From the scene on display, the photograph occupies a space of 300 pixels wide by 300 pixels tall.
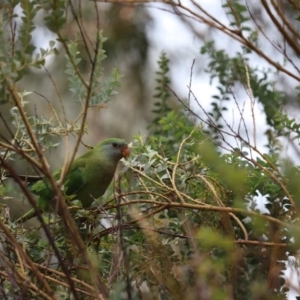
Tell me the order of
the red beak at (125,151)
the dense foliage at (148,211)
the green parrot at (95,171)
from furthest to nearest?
the green parrot at (95,171)
the red beak at (125,151)
the dense foliage at (148,211)

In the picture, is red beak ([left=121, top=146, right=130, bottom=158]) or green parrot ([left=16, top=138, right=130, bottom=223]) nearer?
red beak ([left=121, top=146, right=130, bottom=158])

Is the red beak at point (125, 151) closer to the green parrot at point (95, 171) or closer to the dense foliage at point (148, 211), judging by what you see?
the green parrot at point (95, 171)

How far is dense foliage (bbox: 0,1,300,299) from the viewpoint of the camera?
1.59 metres

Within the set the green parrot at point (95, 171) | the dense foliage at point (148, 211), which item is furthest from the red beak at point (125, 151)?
the dense foliage at point (148, 211)

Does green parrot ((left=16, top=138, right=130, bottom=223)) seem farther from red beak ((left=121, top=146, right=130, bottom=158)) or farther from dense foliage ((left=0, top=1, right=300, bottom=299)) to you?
dense foliage ((left=0, top=1, right=300, bottom=299))

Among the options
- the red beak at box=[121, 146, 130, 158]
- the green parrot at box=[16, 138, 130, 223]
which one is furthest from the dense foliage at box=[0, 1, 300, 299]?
the green parrot at box=[16, 138, 130, 223]

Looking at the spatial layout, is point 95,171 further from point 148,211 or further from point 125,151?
point 148,211

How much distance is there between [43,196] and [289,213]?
45.7 inches

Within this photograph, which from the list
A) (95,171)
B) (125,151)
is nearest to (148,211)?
(125,151)

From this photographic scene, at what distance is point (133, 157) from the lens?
2604 mm

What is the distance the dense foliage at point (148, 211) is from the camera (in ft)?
5.21

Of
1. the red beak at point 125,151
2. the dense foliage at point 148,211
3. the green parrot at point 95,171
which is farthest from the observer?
the green parrot at point 95,171

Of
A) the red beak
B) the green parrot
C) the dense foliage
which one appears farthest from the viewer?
the green parrot

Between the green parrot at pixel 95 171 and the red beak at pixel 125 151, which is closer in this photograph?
the red beak at pixel 125 151
